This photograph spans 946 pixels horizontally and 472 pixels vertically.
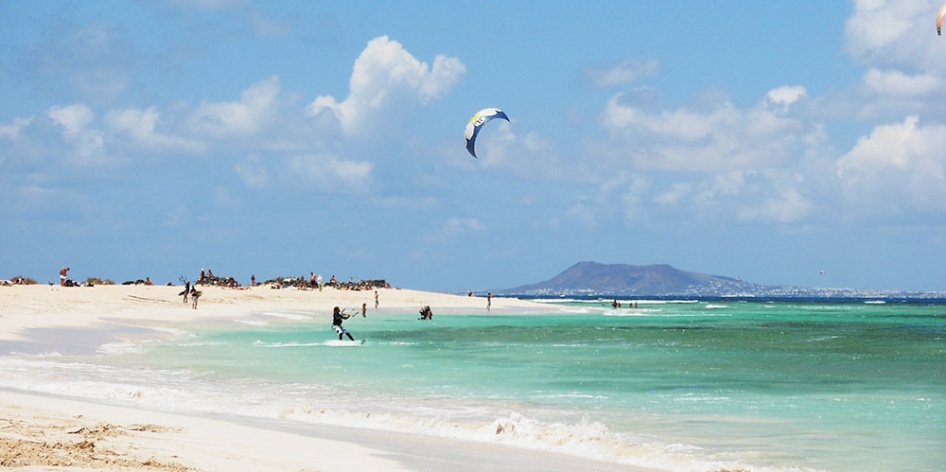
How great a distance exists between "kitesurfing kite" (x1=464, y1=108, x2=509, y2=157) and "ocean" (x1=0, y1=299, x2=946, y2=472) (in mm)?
7360

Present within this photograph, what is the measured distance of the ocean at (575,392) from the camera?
1271 cm

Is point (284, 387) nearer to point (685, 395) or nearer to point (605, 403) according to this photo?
point (605, 403)

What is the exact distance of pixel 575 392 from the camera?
18.6 meters

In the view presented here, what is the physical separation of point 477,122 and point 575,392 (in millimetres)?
17952

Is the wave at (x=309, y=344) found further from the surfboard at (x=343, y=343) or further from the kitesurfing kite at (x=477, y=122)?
the kitesurfing kite at (x=477, y=122)

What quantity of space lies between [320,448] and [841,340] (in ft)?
110

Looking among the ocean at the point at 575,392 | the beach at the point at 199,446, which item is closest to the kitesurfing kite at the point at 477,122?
the ocean at the point at 575,392

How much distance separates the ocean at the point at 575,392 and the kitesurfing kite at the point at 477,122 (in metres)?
7.36

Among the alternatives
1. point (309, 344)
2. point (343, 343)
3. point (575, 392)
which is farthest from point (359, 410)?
point (343, 343)

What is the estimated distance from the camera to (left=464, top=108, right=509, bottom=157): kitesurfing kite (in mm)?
34625

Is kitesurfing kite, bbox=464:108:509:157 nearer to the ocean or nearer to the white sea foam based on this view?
the ocean

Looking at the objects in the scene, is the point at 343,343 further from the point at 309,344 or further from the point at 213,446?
the point at 213,446

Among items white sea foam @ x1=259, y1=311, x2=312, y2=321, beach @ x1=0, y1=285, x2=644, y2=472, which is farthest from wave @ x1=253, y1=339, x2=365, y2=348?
white sea foam @ x1=259, y1=311, x2=312, y2=321

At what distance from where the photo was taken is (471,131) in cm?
3512
